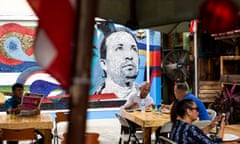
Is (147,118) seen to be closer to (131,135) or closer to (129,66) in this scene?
(131,135)

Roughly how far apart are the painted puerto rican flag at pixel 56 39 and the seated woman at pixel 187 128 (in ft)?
10.1

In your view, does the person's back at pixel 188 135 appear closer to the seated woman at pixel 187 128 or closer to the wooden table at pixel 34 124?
the seated woman at pixel 187 128

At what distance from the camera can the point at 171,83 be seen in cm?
1272

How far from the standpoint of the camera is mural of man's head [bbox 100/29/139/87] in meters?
12.1

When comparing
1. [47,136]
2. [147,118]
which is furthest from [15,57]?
[147,118]

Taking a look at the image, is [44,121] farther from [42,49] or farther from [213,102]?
[213,102]

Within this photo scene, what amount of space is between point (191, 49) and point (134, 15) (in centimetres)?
896

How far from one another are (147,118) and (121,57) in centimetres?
662

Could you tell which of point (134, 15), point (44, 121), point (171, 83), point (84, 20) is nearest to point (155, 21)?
point (134, 15)

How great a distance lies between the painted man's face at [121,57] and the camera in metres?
12.2

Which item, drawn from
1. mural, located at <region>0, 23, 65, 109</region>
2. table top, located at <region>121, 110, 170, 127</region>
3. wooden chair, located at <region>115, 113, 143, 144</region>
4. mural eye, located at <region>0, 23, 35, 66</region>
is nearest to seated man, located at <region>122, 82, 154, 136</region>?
table top, located at <region>121, 110, 170, 127</region>

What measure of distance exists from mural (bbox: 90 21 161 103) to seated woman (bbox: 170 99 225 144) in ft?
26.2

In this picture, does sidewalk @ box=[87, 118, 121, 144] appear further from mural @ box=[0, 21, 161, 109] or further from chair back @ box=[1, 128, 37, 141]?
chair back @ box=[1, 128, 37, 141]

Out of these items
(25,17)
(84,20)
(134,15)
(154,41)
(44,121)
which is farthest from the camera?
(154,41)
